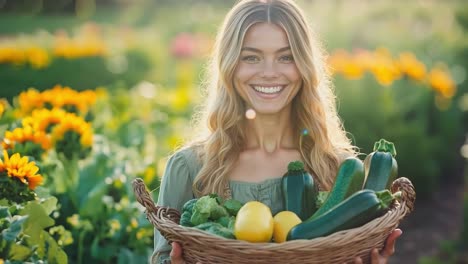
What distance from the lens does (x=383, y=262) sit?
2.80 metres

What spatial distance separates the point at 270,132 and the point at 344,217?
0.84 m

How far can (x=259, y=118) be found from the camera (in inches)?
135

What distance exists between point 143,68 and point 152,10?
686 inches

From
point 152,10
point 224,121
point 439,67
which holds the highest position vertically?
point 152,10

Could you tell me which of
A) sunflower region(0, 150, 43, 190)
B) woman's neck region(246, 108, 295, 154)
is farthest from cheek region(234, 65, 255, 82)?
sunflower region(0, 150, 43, 190)

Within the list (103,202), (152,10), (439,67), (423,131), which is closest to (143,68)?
(439,67)

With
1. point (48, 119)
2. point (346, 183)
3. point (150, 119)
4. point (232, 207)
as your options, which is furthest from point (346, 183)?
point (150, 119)

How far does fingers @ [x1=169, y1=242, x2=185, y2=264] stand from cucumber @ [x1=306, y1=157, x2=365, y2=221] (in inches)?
19.1

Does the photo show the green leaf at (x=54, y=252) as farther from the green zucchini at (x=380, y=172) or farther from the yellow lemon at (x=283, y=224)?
the green zucchini at (x=380, y=172)

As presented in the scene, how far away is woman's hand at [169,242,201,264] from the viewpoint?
2750 millimetres

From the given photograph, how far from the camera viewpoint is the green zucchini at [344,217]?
263 cm

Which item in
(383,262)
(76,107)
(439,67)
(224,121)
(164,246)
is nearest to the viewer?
(383,262)

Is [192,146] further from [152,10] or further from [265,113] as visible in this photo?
[152,10]

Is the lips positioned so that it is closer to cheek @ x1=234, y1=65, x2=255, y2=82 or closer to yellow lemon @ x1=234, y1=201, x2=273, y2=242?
cheek @ x1=234, y1=65, x2=255, y2=82
